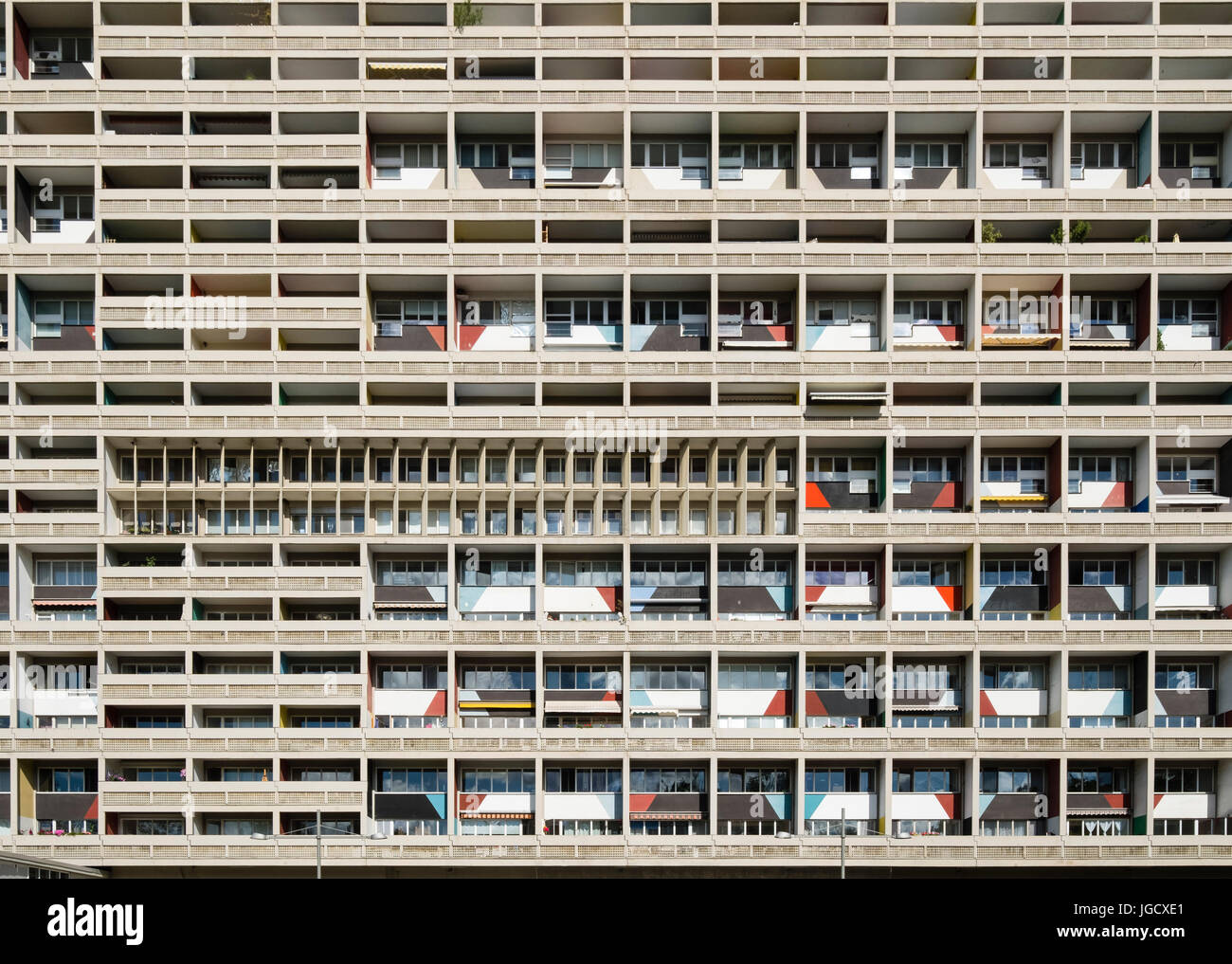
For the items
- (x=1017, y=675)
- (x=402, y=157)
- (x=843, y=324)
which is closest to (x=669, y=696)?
(x=1017, y=675)

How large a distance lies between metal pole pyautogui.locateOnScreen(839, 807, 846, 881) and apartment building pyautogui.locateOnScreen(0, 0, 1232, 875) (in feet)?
1.25

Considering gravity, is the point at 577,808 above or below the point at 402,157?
below

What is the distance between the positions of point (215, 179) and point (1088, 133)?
3813cm

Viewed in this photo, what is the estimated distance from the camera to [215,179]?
56.4 meters

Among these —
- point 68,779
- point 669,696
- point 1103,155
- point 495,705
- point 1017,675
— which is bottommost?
point 68,779

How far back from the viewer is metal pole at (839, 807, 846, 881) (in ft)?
161

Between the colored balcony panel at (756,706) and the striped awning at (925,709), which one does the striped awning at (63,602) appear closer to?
the colored balcony panel at (756,706)

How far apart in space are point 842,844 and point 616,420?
18926mm

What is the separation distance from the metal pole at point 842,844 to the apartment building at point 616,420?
0.38 meters

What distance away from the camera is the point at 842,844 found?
161 feet

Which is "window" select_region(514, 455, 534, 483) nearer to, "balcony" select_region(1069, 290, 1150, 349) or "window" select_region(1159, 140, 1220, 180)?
"balcony" select_region(1069, 290, 1150, 349)
